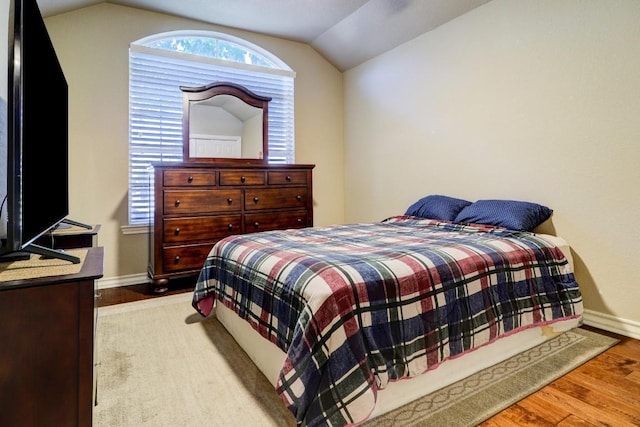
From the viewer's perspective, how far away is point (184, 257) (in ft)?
9.96

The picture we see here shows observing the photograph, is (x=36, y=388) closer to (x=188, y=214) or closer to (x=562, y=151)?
(x=188, y=214)

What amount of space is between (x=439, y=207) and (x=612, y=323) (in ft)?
4.38

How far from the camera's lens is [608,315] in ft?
7.47

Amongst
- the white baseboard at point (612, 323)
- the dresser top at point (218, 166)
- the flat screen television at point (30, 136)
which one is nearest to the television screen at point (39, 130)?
the flat screen television at point (30, 136)

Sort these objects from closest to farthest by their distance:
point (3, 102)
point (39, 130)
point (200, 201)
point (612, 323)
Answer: point (39, 130), point (3, 102), point (612, 323), point (200, 201)

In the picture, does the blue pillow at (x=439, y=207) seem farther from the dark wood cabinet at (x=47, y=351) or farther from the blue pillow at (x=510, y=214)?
the dark wood cabinet at (x=47, y=351)

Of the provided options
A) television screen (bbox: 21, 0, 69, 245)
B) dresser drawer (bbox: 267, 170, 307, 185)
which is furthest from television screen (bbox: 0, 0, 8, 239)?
dresser drawer (bbox: 267, 170, 307, 185)

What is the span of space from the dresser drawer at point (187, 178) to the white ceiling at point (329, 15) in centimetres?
154

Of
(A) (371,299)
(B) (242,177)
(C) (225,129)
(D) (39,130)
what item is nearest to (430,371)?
(A) (371,299)

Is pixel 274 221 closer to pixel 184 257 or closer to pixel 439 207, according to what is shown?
pixel 184 257

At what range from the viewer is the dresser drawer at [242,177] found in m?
3.19

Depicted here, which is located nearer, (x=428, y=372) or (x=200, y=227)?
(x=428, y=372)

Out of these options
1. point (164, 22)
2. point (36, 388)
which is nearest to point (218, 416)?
point (36, 388)

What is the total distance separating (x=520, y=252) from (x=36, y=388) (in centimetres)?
212
